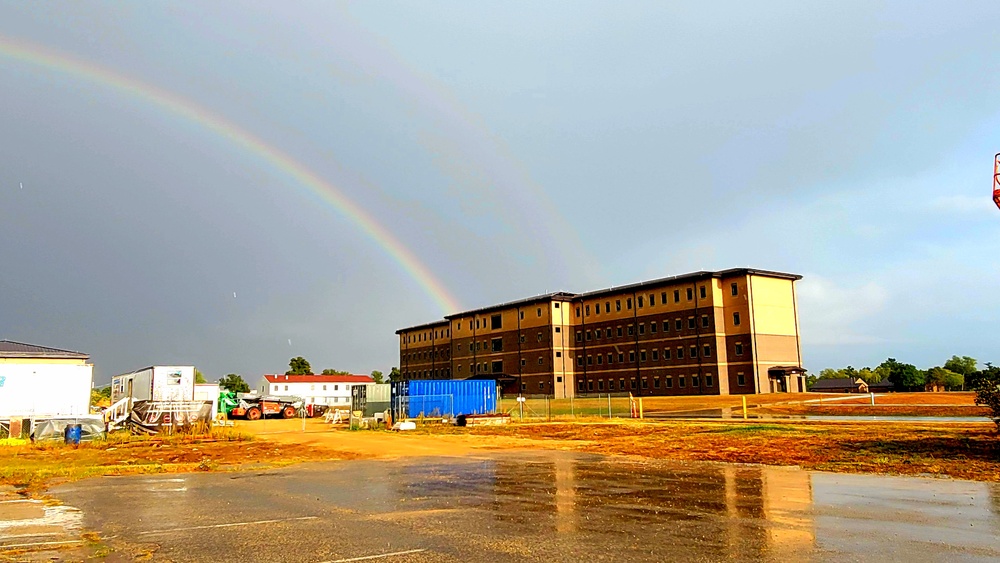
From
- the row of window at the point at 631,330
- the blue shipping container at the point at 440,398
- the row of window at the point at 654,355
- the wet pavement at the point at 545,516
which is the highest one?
the row of window at the point at 631,330

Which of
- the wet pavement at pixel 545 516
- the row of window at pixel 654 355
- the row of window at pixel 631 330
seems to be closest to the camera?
the wet pavement at pixel 545 516

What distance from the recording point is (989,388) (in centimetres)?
2172

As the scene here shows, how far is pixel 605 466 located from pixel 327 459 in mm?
10511

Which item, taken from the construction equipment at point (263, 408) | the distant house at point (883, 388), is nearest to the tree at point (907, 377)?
the distant house at point (883, 388)

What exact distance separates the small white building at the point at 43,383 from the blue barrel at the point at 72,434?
9.05 meters

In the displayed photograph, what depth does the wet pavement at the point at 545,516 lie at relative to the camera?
30.3 feet

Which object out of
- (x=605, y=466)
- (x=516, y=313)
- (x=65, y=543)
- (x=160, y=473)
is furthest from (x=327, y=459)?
(x=516, y=313)

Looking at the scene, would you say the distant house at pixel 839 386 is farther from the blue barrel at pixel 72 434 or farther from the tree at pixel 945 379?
the blue barrel at pixel 72 434

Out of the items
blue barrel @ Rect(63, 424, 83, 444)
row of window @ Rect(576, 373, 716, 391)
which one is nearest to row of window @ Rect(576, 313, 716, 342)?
row of window @ Rect(576, 373, 716, 391)

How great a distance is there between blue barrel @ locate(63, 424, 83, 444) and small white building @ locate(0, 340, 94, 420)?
9.05 m

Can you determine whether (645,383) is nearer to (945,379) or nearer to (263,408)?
(263,408)

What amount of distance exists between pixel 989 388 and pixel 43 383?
4633 centimetres

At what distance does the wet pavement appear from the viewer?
9.24 meters

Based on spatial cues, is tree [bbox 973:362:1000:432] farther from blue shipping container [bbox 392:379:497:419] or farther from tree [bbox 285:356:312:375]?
tree [bbox 285:356:312:375]
